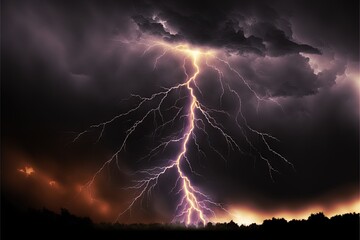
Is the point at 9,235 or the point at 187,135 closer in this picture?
the point at 9,235

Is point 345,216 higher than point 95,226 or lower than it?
higher

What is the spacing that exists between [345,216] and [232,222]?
5.21 m

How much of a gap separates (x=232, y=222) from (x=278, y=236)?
9.97 feet

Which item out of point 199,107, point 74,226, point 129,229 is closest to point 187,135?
point 199,107

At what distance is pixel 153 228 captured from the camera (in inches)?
786

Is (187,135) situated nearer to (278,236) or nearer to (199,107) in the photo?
(199,107)

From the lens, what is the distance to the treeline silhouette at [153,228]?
1602 cm

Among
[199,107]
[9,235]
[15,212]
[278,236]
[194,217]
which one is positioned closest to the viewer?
[9,235]

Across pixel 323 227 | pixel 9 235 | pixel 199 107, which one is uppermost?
pixel 199 107

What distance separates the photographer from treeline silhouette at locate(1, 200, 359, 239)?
16.0 metres

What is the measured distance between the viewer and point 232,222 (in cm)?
2144

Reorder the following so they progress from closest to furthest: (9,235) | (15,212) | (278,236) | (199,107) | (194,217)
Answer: (9,235) → (15,212) → (278,236) → (194,217) → (199,107)

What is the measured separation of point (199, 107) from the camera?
71.7ft

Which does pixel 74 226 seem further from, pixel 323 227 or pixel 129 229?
pixel 323 227
